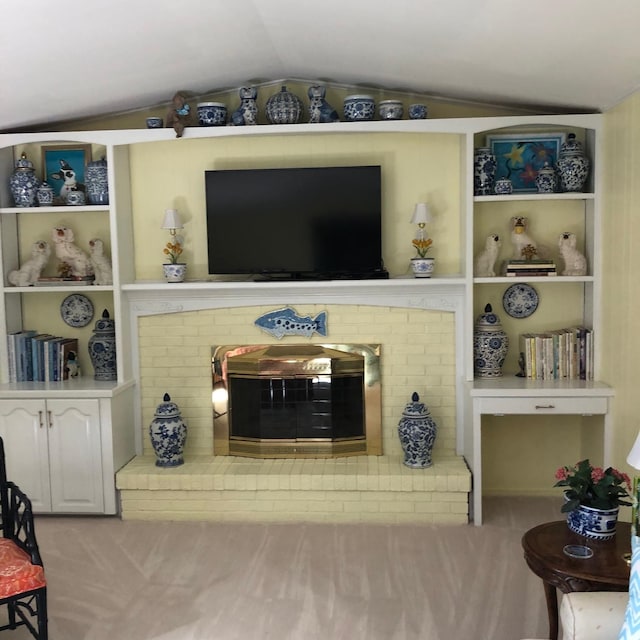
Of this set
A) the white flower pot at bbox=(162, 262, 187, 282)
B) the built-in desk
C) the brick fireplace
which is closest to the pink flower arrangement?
the built-in desk

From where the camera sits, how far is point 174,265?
14.2 feet

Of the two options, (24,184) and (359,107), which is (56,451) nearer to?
(24,184)

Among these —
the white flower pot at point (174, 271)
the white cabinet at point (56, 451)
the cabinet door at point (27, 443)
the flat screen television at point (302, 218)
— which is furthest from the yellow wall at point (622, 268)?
the cabinet door at point (27, 443)

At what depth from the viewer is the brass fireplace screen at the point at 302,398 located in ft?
14.6

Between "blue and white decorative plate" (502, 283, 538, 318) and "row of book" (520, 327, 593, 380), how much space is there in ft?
0.74

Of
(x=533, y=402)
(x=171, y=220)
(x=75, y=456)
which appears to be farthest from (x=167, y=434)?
(x=533, y=402)

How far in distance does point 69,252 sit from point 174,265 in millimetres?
680

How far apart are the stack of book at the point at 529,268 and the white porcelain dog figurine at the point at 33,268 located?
2775mm

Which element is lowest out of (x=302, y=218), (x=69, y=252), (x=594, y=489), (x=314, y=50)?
(x=594, y=489)

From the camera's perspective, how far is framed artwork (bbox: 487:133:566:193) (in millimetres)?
4293

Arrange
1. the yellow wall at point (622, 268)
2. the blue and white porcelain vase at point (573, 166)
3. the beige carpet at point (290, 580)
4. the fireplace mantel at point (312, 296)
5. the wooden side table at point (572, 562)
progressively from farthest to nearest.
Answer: the fireplace mantel at point (312, 296), the blue and white porcelain vase at point (573, 166), the yellow wall at point (622, 268), the beige carpet at point (290, 580), the wooden side table at point (572, 562)

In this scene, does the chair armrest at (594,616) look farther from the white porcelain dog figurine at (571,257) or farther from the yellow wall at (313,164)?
the yellow wall at (313,164)

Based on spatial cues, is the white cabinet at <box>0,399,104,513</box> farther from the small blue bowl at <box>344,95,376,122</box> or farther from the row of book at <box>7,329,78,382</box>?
the small blue bowl at <box>344,95,376,122</box>

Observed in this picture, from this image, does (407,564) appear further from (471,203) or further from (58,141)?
(58,141)
